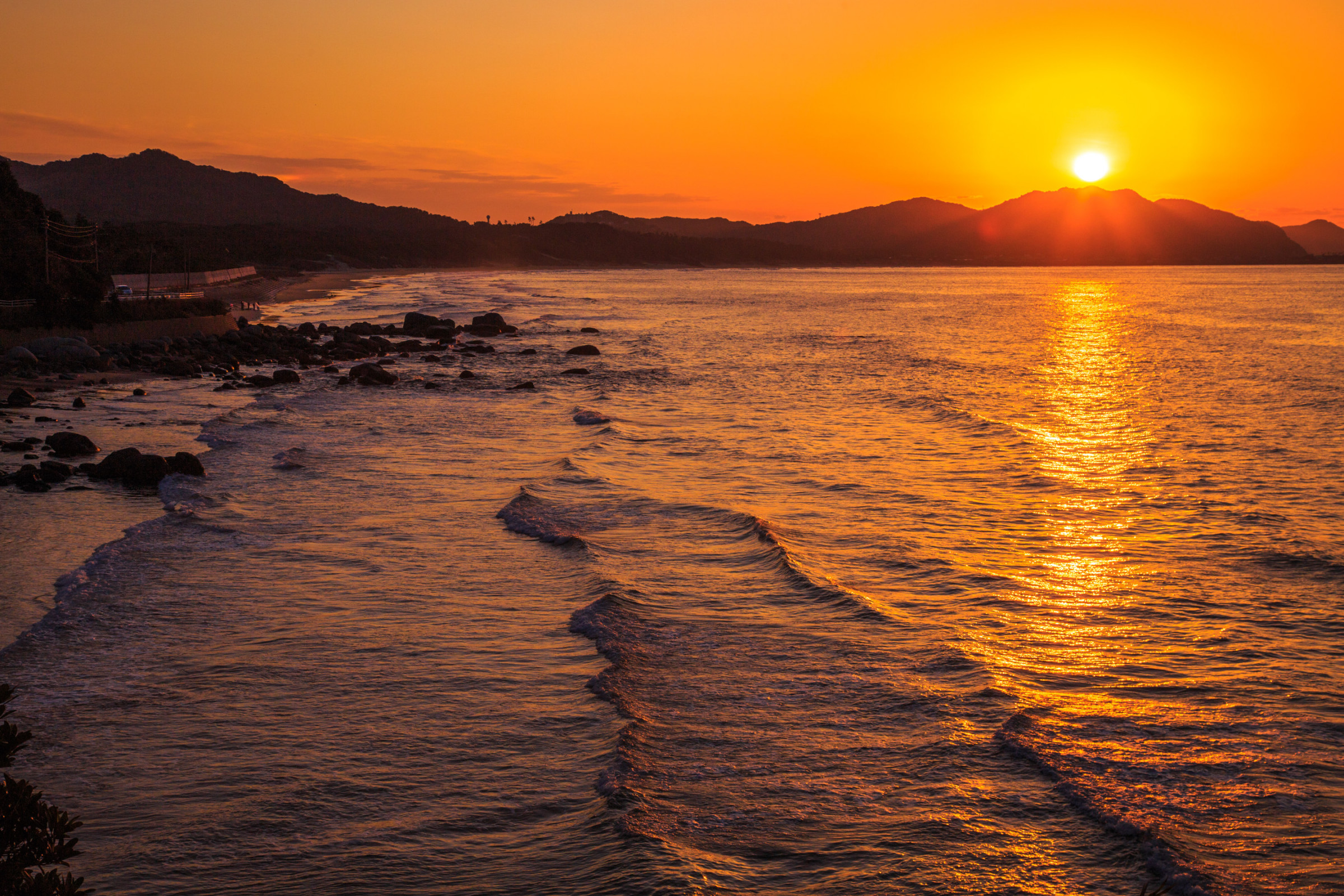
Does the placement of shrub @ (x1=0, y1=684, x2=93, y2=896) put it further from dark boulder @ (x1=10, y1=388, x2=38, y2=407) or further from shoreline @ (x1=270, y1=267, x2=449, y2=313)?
shoreline @ (x1=270, y1=267, x2=449, y2=313)

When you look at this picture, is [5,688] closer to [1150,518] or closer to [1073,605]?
[1073,605]

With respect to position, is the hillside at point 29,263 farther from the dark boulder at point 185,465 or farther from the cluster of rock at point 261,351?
the dark boulder at point 185,465

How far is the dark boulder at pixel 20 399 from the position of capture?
23.9m

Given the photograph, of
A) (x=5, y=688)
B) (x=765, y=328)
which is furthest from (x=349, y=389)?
(x=765, y=328)

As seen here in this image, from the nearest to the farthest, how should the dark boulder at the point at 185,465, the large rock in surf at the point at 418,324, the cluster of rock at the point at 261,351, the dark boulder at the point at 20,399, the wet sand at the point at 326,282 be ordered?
the dark boulder at the point at 185,465, the dark boulder at the point at 20,399, the cluster of rock at the point at 261,351, the large rock in surf at the point at 418,324, the wet sand at the point at 326,282

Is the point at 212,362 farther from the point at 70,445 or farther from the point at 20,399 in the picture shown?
the point at 70,445

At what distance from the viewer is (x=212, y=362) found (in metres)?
36.8

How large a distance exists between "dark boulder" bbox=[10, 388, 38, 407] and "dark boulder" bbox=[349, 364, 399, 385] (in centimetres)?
1056

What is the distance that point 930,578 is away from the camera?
1230 centimetres

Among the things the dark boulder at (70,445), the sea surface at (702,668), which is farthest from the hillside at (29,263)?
the dark boulder at (70,445)

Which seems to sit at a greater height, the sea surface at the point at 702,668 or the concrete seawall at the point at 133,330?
the concrete seawall at the point at 133,330

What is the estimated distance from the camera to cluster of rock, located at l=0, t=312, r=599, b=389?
31.7 m

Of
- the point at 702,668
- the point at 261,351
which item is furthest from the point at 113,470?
the point at 261,351

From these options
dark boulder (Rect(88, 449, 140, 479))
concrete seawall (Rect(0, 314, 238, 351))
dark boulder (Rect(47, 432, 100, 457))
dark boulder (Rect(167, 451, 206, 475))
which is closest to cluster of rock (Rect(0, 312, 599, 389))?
concrete seawall (Rect(0, 314, 238, 351))
